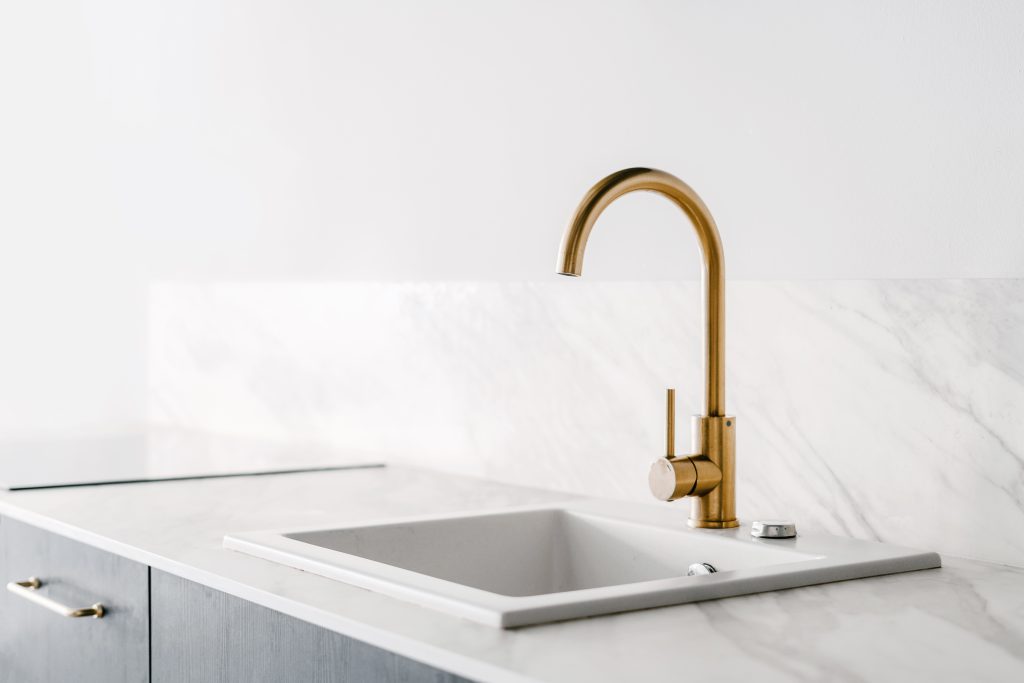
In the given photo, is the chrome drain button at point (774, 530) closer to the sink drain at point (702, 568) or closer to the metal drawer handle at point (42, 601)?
the sink drain at point (702, 568)

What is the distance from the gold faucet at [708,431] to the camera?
1327mm

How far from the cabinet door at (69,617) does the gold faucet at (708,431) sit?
547 mm

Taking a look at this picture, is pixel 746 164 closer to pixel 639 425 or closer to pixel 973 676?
pixel 639 425

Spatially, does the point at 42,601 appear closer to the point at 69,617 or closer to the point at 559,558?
the point at 69,617

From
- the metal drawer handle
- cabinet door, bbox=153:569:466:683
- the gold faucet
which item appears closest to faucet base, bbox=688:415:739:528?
the gold faucet

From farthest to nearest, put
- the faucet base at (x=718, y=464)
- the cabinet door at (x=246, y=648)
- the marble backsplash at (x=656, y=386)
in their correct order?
the faucet base at (x=718, y=464)
the marble backsplash at (x=656, y=386)
the cabinet door at (x=246, y=648)

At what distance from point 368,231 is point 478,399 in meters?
0.41

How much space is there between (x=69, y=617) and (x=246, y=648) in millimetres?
421

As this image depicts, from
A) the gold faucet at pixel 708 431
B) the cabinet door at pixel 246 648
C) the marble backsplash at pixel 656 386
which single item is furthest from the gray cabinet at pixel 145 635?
the marble backsplash at pixel 656 386

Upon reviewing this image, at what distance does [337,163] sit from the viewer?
7.34 ft

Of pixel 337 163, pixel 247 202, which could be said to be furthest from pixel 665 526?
pixel 247 202

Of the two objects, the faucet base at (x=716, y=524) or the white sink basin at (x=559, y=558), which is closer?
the white sink basin at (x=559, y=558)

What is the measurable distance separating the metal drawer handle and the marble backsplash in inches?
25.2

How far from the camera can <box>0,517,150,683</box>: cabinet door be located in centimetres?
134
